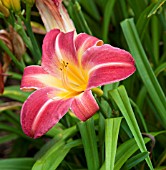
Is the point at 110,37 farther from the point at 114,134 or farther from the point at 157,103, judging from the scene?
the point at 114,134

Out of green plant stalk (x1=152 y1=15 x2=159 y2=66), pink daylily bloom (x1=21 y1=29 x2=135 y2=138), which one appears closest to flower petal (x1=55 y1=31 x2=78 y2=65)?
pink daylily bloom (x1=21 y1=29 x2=135 y2=138)

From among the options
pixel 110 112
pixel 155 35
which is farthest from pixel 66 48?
pixel 155 35

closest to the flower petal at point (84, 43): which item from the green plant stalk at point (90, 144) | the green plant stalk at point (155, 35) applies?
the green plant stalk at point (90, 144)

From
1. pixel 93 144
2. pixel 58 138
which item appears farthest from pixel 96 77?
pixel 58 138

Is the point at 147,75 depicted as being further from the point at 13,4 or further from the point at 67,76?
the point at 13,4

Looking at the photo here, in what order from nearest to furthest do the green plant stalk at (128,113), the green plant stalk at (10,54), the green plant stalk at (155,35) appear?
the green plant stalk at (128,113) → the green plant stalk at (10,54) → the green plant stalk at (155,35)

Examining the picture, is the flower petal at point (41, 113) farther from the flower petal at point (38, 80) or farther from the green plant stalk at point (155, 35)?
the green plant stalk at point (155, 35)

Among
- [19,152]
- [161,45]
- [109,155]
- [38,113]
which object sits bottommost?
[19,152]
